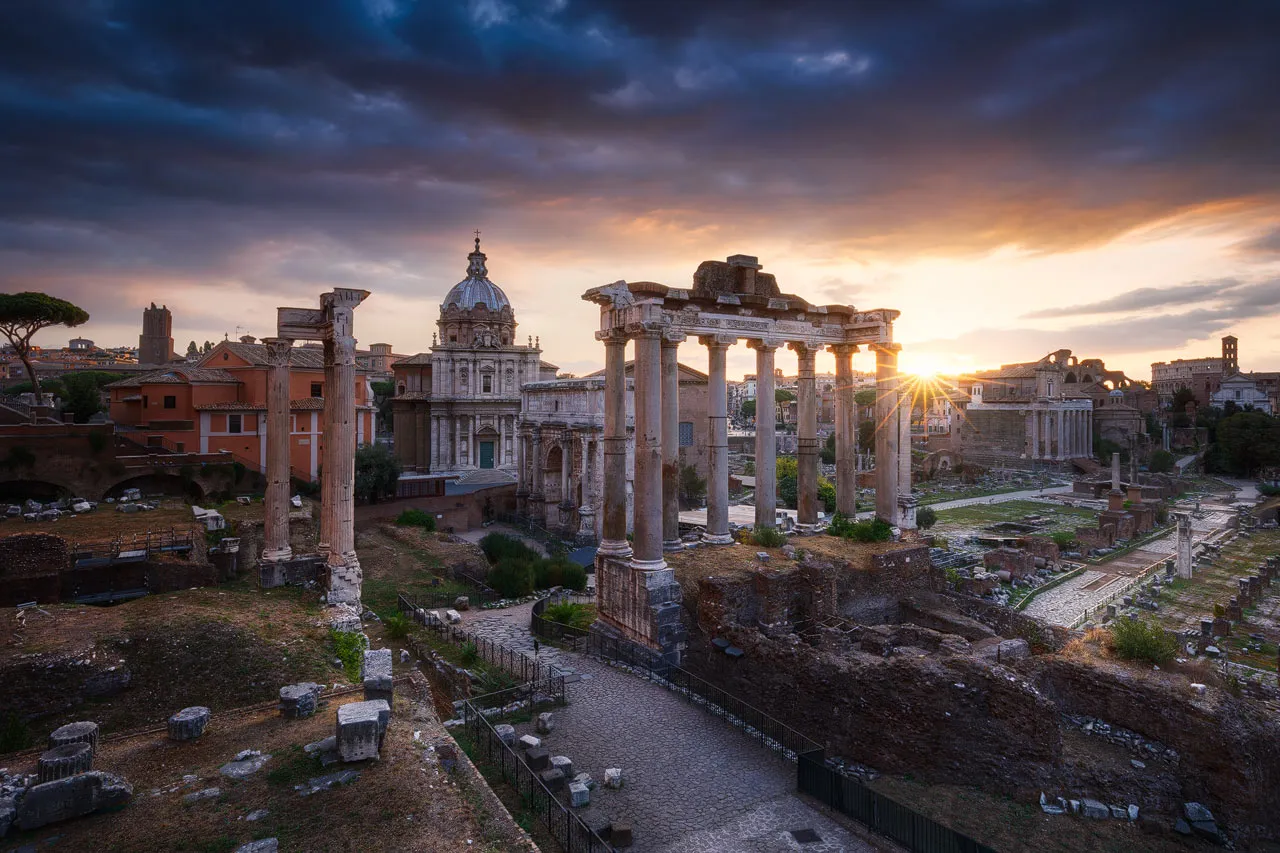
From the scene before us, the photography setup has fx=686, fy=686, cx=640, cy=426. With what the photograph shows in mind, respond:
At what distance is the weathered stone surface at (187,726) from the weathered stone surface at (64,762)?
3.38ft

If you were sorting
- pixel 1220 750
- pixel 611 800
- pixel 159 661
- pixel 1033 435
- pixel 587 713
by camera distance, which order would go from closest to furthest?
1. pixel 1220 750
2. pixel 611 800
3. pixel 159 661
4. pixel 587 713
5. pixel 1033 435

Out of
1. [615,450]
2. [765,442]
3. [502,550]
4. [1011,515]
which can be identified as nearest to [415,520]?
[502,550]

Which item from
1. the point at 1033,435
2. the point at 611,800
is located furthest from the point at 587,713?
the point at 1033,435

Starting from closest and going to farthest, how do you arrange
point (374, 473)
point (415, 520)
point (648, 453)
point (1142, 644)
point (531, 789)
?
point (531, 789) < point (1142, 644) < point (648, 453) < point (415, 520) < point (374, 473)

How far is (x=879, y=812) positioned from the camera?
28.9 ft

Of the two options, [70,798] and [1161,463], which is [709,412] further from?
[1161,463]

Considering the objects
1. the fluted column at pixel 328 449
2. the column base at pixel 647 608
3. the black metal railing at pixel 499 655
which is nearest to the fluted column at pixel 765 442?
the column base at pixel 647 608

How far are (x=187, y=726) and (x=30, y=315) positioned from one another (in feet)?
115

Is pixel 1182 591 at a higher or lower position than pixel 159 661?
lower

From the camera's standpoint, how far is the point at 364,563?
2420 cm

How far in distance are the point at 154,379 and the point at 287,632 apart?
28019mm

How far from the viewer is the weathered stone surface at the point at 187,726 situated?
822cm

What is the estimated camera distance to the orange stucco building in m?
31.9

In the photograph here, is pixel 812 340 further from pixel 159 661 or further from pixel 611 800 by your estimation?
pixel 159 661
